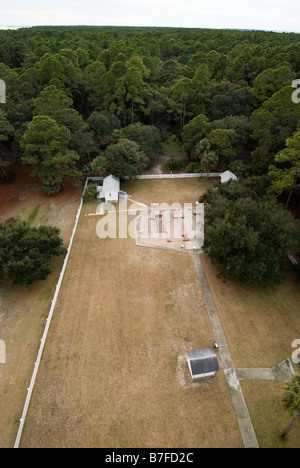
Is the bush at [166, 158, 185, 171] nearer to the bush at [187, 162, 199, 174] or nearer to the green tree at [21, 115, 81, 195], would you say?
the bush at [187, 162, 199, 174]

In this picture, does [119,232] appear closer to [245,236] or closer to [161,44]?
[245,236]

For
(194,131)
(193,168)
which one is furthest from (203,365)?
(194,131)

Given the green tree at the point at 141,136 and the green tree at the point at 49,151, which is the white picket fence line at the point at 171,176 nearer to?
the green tree at the point at 49,151

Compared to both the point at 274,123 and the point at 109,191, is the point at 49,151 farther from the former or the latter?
the point at 274,123

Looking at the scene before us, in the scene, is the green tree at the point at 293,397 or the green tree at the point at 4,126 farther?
the green tree at the point at 4,126

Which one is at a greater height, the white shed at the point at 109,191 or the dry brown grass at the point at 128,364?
the white shed at the point at 109,191

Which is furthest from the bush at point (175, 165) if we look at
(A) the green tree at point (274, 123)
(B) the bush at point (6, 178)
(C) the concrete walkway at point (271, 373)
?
(C) the concrete walkway at point (271, 373)

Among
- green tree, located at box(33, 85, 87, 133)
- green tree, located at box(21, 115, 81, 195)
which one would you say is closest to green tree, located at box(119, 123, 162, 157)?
green tree, located at box(33, 85, 87, 133)
